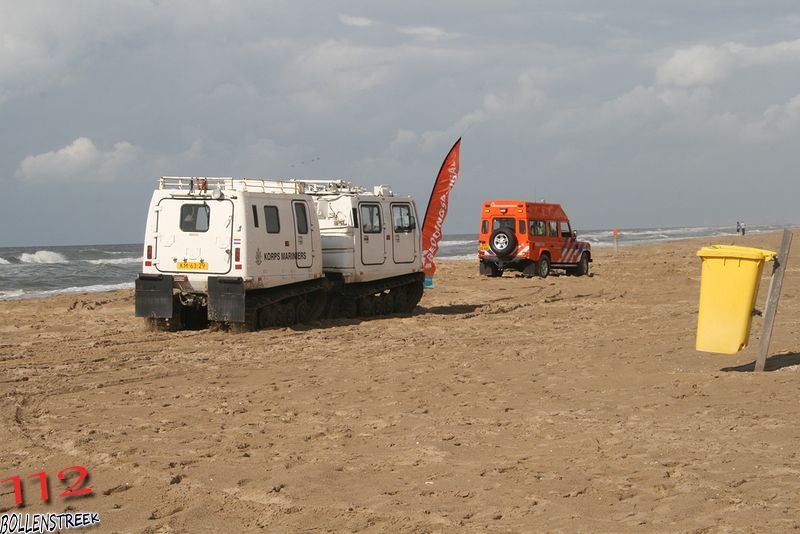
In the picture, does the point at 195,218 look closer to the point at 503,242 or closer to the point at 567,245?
the point at 503,242

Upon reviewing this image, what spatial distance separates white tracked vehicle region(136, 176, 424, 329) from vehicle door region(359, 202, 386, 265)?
0.06 ft

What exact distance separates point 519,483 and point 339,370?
5475 mm

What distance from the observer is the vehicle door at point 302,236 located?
1691cm

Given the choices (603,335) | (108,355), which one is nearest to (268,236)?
(108,355)

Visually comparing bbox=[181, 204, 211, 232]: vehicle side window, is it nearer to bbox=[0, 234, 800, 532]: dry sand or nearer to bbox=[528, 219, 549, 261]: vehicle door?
bbox=[0, 234, 800, 532]: dry sand

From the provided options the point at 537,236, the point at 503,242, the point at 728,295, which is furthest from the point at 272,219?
the point at 537,236

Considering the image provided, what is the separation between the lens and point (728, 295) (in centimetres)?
1073

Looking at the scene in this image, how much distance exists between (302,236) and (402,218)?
3.22 meters

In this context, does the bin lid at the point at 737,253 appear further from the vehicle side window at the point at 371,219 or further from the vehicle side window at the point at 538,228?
the vehicle side window at the point at 538,228

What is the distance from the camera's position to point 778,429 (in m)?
8.05

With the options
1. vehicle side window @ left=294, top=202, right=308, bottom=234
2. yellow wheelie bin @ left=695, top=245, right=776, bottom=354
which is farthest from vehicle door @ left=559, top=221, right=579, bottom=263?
yellow wheelie bin @ left=695, top=245, right=776, bottom=354

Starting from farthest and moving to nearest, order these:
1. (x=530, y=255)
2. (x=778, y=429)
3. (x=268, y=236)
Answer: (x=530, y=255) → (x=268, y=236) → (x=778, y=429)

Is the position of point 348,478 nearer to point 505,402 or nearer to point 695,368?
point 505,402

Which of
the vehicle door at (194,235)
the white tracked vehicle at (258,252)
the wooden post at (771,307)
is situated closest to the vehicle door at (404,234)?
the white tracked vehicle at (258,252)
